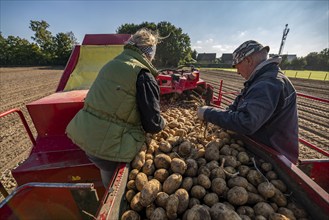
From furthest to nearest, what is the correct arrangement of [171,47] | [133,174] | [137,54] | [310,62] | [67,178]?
[310,62] → [171,47] → [67,178] → [137,54] → [133,174]

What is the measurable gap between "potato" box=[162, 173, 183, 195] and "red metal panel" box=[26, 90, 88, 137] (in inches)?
64.3

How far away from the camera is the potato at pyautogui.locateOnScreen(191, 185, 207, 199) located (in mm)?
1608

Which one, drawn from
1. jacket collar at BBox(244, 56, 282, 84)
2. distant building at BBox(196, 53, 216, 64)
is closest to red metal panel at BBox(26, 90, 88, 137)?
jacket collar at BBox(244, 56, 282, 84)

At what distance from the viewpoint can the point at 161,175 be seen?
5.81 feet

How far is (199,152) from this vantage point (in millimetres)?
2068

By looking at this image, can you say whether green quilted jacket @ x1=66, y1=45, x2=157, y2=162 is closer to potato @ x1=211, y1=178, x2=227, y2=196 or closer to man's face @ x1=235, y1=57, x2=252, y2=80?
potato @ x1=211, y1=178, x2=227, y2=196

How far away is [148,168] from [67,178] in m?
1.24

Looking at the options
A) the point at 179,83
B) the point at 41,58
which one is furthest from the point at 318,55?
the point at 41,58

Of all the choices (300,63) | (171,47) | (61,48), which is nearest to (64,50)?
(61,48)

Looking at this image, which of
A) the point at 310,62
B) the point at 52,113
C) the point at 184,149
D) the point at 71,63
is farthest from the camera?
the point at 310,62

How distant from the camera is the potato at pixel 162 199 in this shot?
153 centimetres

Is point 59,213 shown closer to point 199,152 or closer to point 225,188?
point 199,152

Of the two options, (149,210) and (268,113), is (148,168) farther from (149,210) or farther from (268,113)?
(268,113)

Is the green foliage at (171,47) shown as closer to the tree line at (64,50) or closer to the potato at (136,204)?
the tree line at (64,50)
